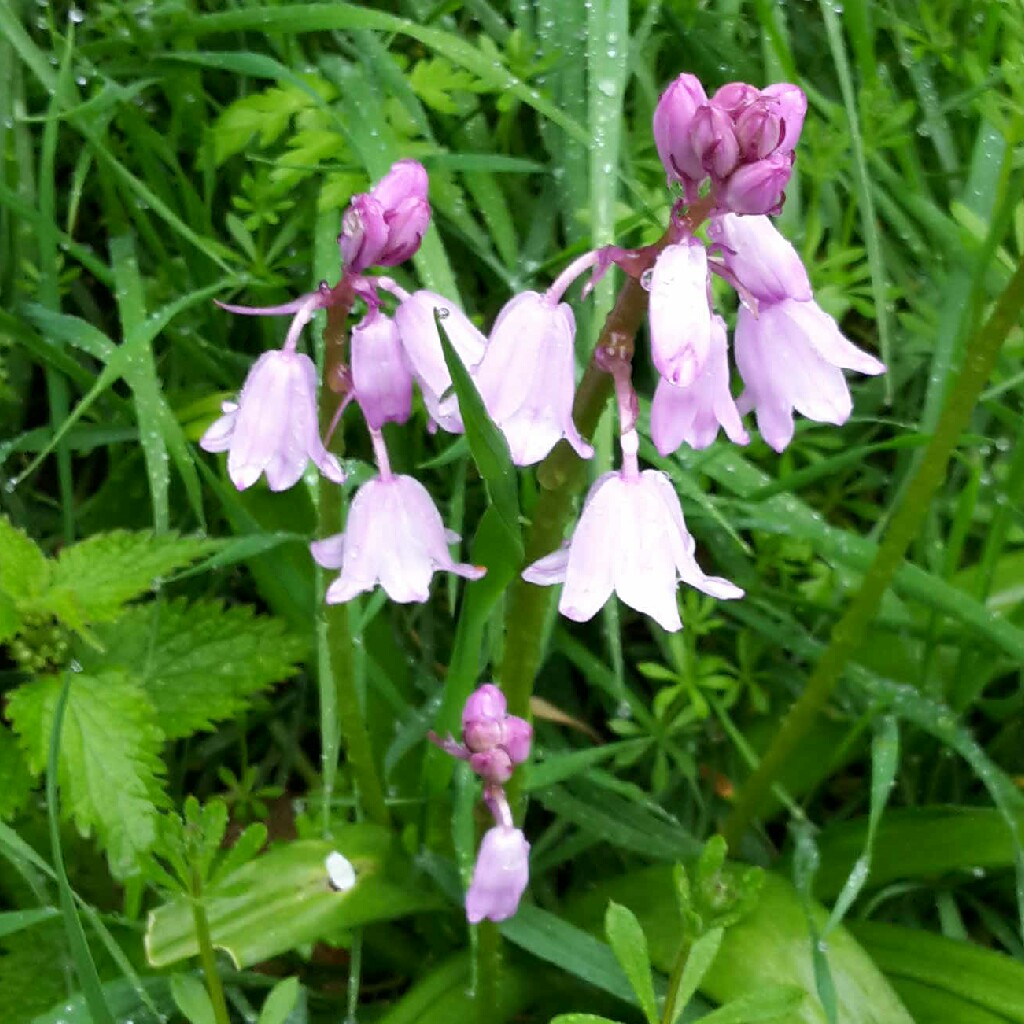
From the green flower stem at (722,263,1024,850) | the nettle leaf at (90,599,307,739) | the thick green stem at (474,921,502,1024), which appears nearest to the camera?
the green flower stem at (722,263,1024,850)

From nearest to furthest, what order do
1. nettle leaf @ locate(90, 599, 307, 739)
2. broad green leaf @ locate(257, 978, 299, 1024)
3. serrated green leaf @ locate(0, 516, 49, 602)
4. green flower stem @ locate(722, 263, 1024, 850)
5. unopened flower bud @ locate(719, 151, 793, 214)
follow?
unopened flower bud @ locate(719, 151, 793, 214), broad green leaf @ locate(257, 978, 299, 1024), green flower stem @ locate(722, 263, 1024, 850), serrated green leaf @ locate(0, 516, 49, 602), nettle leaf @ locate(90, 599, 307, 739)

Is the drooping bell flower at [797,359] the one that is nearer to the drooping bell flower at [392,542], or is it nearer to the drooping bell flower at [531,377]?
the drooping bell flower at [531,377]

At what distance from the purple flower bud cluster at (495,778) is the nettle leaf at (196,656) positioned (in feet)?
1.94

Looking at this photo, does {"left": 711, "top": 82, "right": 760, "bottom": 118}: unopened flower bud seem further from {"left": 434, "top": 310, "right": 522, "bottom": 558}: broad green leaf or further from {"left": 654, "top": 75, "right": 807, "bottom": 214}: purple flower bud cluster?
{"left": 434, "top": 310, "right": 522, "bottom": 558}: broad green leaf

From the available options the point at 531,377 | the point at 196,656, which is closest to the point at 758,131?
the point at 531,377

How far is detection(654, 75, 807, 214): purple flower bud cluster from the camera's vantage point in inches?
33.7

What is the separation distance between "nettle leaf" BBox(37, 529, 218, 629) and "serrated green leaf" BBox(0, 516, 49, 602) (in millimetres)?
20

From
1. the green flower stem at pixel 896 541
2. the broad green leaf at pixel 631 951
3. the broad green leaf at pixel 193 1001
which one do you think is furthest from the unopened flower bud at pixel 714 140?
the broad green leaf at pixel 193 1001

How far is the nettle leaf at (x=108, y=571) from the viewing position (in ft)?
5.05

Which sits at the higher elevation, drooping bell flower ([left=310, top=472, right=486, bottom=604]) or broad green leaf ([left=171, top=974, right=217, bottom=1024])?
drooping bell flower ([left=310, top=472, right=486, bottom=604])

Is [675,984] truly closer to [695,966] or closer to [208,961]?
[695,966]

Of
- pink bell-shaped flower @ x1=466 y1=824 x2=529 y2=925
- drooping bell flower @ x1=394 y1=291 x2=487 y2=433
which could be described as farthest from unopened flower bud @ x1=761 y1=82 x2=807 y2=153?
pink bell-shaped flower @ x1=466 y1=824 x2=529 y2=925

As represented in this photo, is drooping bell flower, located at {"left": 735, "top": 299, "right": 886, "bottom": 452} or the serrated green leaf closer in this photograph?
drooping bell flower, located at {"left": 735, "top": 299, "right": 886, "bottom": 452}

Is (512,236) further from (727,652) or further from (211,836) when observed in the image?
(211,836)
